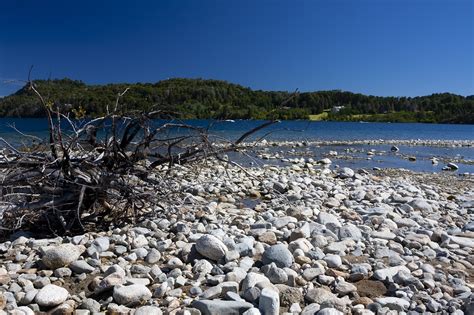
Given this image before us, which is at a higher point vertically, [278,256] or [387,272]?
[278,256]

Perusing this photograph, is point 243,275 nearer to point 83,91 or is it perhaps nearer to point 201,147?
A: point 201,147

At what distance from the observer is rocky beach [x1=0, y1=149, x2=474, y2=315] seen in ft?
9.91

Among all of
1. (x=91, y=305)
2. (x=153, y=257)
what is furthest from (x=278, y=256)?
(x=91, y=305)

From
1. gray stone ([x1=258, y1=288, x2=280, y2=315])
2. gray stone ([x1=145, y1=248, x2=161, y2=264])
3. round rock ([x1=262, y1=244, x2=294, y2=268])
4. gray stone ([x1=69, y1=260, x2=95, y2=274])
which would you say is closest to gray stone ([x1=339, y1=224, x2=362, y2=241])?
round rock ([x1=262, y1=244, x2=294, y2=268])

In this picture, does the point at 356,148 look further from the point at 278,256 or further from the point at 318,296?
the point at 318,296

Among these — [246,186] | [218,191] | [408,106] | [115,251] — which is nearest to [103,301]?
[115,251]

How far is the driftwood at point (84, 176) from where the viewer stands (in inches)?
182

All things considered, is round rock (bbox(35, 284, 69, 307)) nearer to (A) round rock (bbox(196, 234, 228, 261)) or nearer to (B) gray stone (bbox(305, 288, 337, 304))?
(A) round rock (bbox(196, 234, 228, 261))

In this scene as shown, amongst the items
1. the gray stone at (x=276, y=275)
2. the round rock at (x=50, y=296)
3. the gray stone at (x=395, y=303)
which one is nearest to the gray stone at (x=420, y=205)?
the gray stone at (x=395, y=303)

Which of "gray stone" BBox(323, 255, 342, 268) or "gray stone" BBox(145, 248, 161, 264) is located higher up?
"gray stone" BBox(145, 248, 161, 264)

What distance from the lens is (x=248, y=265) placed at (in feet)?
12.2

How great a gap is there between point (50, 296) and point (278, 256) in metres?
1.93

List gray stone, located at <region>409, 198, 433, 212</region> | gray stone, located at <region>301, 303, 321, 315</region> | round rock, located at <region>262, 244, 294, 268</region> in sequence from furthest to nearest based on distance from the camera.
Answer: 1. gray stone, located at <region>409, 198, 433, 212</region>
2. round rock, located at <region>262, 244, 294, 268</region>
3. gray stone, located at <region>301, 303, 321, 315</region>

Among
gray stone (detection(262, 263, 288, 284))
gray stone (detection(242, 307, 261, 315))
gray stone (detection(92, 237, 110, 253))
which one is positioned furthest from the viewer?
gray stone (detection(92, 237, 110, 253))
